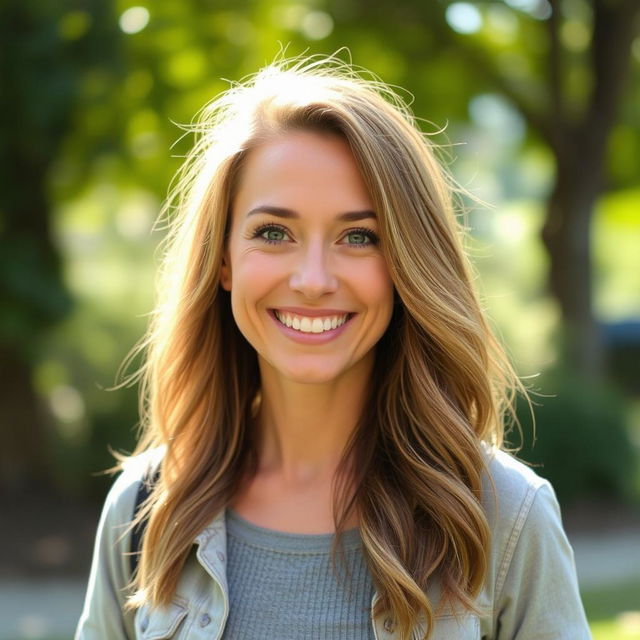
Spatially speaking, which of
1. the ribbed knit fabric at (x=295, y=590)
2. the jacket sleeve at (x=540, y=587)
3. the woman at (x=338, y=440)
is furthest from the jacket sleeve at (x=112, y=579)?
the jacket sleeve at (x=540, y=587)

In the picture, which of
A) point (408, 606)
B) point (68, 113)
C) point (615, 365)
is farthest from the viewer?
point (615, 365)

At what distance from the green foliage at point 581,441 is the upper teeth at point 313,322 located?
655cm

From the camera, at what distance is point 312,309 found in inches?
95.2

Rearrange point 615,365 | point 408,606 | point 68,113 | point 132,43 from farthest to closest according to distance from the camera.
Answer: point 615,365 → point 132,43 → point 68,113 → point 408,606

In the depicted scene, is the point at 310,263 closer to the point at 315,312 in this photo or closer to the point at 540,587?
the point at 315,312

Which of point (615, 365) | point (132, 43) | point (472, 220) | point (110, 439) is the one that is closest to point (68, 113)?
point (132, 43)

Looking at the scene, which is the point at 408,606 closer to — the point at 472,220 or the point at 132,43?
the point at 132,43

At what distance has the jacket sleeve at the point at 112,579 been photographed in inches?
102

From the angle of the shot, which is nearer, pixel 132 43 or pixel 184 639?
pixel 184 639

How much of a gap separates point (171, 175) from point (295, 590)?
780 centimetres

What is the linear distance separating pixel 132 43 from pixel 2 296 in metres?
2.33

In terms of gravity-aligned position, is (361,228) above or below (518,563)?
above

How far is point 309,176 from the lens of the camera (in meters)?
2.41

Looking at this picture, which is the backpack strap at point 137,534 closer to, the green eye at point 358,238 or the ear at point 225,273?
the ear at point 225,273
